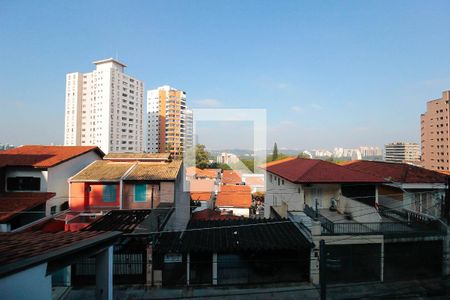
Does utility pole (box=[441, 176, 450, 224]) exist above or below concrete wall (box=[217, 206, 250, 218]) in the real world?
above

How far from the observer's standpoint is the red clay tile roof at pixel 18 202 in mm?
11188

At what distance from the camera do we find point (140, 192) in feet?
45.5

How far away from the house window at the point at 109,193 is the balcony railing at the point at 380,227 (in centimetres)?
1071

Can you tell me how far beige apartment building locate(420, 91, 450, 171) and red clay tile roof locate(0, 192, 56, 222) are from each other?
217 feet

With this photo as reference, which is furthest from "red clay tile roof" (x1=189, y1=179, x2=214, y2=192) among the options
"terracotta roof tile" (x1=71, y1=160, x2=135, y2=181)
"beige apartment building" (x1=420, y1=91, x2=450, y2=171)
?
"beige apartment building" (x1=420, y1=91, x2=450, y2=171)

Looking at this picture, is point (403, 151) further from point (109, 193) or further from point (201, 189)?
point (109, 193)

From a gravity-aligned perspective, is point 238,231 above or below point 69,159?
below

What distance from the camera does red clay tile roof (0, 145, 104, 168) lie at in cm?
1361

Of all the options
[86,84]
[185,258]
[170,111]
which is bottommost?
[185,258]

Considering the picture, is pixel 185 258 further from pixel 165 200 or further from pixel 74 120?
pixel 74 120

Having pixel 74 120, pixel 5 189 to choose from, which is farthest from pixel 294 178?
pixel 74 120

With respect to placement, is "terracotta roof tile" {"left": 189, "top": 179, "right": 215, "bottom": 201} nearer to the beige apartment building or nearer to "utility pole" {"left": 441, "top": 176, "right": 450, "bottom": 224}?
"utility pole" {"left": 441, "top": 176, "right": 450, "bottom": 224}

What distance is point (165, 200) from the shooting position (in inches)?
538

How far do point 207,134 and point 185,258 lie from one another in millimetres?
8790
